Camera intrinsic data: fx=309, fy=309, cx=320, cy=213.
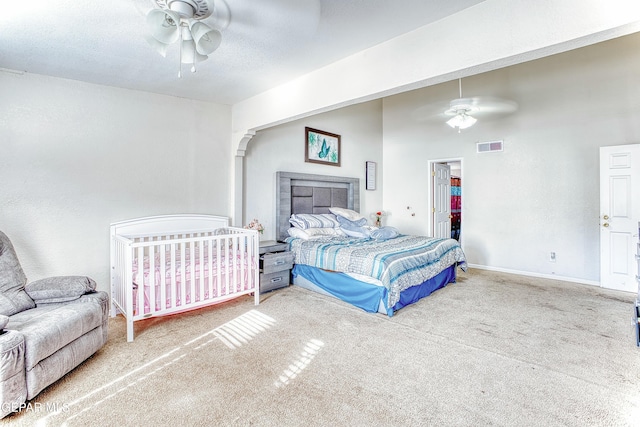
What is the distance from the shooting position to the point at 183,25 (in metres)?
1.87

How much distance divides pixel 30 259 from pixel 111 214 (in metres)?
0.76

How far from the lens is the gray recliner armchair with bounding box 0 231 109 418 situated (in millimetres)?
1670

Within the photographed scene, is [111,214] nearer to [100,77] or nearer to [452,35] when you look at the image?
[100,77]

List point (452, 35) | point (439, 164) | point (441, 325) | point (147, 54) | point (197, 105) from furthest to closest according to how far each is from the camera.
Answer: point (439, 164), point (197, 105), point (441, 325), point (147, 54), point (452, 35)

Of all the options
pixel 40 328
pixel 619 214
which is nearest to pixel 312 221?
pixel 40 328

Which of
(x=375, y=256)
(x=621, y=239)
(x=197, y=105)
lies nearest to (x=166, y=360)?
(x=375, y=256)

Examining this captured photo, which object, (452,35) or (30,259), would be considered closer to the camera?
(452,35)

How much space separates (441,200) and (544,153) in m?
1.87

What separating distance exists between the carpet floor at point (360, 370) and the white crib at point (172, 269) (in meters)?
0.21

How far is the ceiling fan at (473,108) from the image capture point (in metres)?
4.30

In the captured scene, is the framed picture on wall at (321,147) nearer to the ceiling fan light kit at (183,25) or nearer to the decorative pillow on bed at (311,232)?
the decorative pillow on bed at (311,232)

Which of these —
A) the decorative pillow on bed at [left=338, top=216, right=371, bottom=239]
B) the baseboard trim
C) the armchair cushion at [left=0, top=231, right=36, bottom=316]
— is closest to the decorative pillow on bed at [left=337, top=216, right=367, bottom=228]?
the decorative pillow on bed at [left=338, top=216, right=371, bottom=239]

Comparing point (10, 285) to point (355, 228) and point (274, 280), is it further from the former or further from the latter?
point (355, 228)

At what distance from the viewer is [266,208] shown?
179 inches
